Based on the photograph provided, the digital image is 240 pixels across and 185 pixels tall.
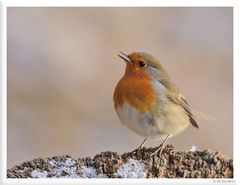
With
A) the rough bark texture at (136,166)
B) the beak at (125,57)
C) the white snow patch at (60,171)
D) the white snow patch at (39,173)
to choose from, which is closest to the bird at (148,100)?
the beak at (125,57)

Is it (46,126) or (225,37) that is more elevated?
(225,37)

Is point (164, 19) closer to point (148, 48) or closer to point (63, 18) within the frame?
point (148, 48)

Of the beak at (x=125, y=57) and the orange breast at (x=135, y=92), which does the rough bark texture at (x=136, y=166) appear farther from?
the beak at (x=125, y=57)

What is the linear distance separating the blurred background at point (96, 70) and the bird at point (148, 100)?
287mm

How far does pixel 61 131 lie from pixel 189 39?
124cm

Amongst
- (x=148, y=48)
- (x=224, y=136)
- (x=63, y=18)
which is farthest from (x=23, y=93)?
(x=224, y=136)

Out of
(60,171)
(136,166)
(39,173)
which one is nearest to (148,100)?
(136,166)

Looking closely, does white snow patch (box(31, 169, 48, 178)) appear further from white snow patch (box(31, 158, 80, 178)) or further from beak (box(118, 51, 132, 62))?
beak (box(118, 51, 132, 62))

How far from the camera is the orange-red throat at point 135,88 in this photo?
4945mm

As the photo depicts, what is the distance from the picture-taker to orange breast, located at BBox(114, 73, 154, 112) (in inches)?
195

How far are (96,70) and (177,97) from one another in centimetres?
92

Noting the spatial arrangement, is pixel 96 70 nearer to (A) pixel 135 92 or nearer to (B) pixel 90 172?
(A) pixel 135 92

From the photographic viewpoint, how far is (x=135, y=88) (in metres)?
4.98

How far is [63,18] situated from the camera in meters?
5.58
